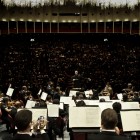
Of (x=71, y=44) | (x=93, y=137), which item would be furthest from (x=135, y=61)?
(x=93, y=137)

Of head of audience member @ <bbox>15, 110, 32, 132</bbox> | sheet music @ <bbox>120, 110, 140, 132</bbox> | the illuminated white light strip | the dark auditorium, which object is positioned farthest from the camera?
the illuminated white light strip

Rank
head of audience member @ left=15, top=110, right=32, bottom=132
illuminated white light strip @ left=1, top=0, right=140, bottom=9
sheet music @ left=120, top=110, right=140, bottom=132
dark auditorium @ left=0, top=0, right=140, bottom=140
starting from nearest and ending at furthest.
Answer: head of audience member @ left=15, top=110, right=32, bottom=132 → sheet music @ left=120, top=110, right=140, bottom=132 → dark auditorium @ left=0, top=0, right=140, bottom=140 → illuminated white light strip @ left=1, top=0, right=140, bottom=9

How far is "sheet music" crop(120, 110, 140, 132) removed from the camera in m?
6.82

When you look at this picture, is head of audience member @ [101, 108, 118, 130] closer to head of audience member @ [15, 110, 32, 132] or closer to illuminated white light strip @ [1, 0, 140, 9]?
head of audience member @ [15, 110, 32, 132]

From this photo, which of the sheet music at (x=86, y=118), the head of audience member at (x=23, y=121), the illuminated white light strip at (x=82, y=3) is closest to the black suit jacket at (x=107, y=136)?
the head of audience member at (x=23, y=121)

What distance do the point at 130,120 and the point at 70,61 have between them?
56.8ft

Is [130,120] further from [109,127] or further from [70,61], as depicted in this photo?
[70,61]

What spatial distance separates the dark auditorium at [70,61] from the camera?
390 inches

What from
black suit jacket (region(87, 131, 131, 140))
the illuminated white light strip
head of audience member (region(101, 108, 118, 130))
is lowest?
black suit jacket (region(87, 131, 131, 140))

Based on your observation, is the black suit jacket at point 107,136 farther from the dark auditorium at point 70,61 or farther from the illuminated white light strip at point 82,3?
the illuminated white light strip at point 82,3

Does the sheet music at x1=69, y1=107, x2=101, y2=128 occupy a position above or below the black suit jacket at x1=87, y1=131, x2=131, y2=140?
below

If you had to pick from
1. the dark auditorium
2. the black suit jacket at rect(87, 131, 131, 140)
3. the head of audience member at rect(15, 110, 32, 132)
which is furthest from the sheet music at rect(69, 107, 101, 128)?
the head of audience member at rect(15, 110, 32, 132)

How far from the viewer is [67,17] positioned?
30.3 m

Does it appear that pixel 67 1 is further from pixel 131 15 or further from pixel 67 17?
pixel 131 15
